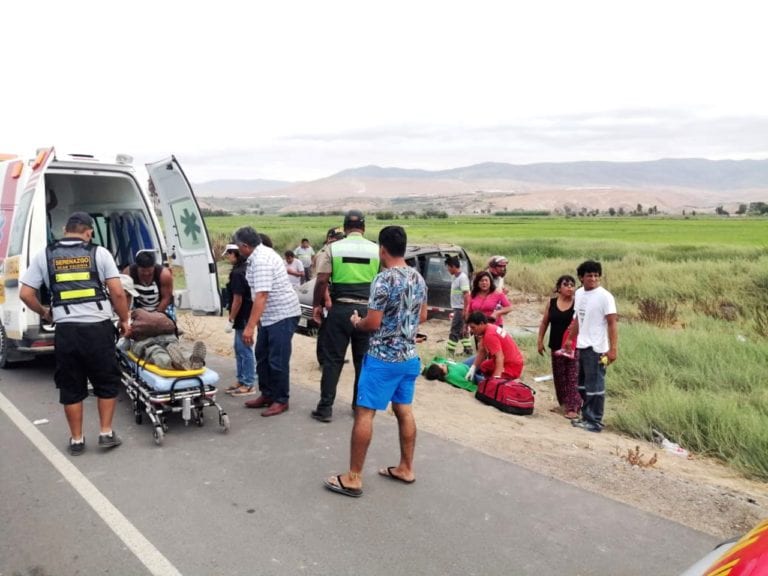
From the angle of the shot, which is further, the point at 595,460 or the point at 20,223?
the point at 20,223

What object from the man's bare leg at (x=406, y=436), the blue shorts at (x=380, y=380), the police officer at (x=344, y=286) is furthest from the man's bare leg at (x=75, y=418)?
the man's bare leg at (x=406, y=436)

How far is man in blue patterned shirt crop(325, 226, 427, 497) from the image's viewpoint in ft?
12.5


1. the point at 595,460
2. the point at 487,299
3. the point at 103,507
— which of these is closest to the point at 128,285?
the point at 103,507

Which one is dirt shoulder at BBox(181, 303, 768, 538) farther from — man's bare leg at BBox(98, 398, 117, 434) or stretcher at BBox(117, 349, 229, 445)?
man's bare leg at BBox(98, 398, 117, 434)

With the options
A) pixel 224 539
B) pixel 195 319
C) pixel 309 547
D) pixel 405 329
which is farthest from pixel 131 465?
pixel 195 319

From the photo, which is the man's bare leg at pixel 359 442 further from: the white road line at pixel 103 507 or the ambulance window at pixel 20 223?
the ambulance window at pixel 20 223

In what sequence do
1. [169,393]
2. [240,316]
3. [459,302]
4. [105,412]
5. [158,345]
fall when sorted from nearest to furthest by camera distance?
[105,412], [169,393], [158,345], [240,316], [459,302]

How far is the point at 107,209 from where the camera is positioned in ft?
28.2

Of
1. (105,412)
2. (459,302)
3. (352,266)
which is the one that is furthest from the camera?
(459,302)

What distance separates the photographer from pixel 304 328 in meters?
10.4

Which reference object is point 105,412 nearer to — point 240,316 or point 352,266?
point 240,316

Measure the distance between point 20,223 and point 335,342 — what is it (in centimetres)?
351

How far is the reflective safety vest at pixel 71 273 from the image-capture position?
14.4 ft

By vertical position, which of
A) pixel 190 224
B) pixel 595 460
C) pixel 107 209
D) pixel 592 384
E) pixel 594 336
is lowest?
pixel 595 460
